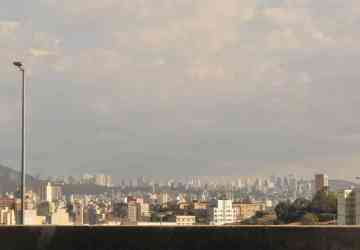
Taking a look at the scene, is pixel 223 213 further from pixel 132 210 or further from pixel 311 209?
pixel 311 209

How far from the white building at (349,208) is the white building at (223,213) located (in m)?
33.4

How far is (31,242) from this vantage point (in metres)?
13.4

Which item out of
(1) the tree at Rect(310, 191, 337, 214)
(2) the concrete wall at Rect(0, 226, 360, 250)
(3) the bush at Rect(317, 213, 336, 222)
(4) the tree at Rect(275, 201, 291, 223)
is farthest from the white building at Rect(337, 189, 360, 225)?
(2) the concrete wall at Rect(0, 226, 360, 250)

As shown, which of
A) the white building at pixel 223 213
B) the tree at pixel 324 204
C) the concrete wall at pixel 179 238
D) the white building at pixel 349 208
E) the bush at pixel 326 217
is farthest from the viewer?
the white building at pixel 223 213

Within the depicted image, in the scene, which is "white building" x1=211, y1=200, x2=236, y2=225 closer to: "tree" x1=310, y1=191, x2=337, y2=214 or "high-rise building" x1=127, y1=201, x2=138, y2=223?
"high-rise building" x1=127, y1=201, x2=138, y2=223

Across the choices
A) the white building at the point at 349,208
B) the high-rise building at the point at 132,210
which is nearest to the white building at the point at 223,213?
the high-rise building at the point at 132,210

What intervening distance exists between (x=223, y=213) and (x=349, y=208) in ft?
176

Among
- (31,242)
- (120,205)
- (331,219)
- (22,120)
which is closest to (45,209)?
(331,219)

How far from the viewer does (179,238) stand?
13086mm

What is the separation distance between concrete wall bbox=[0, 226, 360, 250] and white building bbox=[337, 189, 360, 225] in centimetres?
8448

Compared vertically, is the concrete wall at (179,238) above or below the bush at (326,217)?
above

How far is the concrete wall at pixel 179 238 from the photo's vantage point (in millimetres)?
12508

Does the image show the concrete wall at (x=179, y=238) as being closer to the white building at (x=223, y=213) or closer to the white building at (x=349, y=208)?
the white building at (x=349, y=208)

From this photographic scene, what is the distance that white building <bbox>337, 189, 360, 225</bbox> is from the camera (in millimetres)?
98875
